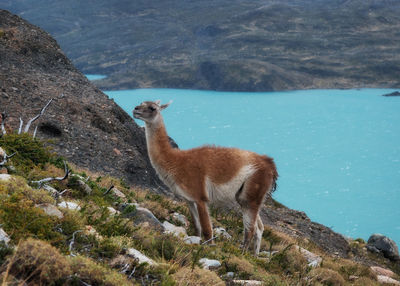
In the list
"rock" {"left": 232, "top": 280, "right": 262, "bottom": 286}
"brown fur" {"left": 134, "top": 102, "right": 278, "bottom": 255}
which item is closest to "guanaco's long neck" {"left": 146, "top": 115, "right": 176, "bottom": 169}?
"brown fur" {"left": 134, "top": 102, "right": 278, "bottom": 255}

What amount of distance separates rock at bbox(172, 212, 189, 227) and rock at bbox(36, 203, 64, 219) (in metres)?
4.72

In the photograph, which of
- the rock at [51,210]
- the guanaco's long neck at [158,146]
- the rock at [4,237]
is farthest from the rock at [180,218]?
the rock at [4,237]

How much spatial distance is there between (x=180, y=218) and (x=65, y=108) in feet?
33.3

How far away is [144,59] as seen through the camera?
457 ft

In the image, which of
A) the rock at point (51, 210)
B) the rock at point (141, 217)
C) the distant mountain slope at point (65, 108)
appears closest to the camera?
the rock at point (51, 210)

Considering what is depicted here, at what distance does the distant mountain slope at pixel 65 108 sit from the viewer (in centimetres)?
1628

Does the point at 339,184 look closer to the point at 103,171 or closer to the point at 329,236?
the point at 329,236

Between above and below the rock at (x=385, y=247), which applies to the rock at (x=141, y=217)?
above

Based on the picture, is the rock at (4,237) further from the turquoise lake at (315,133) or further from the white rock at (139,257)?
the turquoise lake at (315,133)

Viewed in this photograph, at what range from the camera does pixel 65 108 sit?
60.4 ft

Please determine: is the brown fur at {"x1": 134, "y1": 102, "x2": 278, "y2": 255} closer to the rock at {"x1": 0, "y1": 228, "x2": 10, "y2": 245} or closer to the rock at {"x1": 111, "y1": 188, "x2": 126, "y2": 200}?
the rock at {"x1": 111, "y1": 188, "x2": 126, "y2": 200}

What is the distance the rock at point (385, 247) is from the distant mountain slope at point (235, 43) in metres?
87.9

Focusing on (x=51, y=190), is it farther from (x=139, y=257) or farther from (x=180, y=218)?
(x=180, y=218)

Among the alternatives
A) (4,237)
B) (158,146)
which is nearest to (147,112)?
(158,146)
